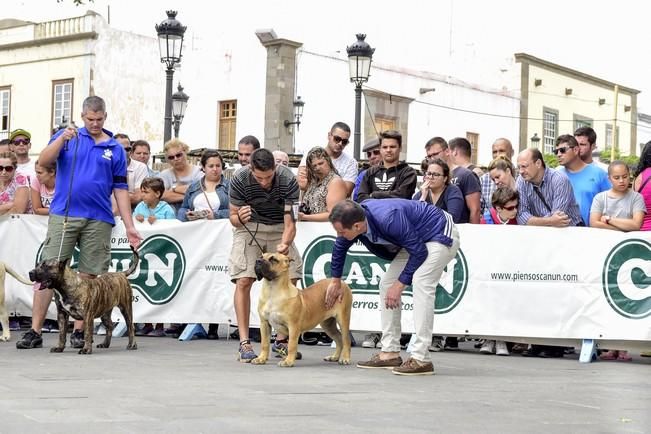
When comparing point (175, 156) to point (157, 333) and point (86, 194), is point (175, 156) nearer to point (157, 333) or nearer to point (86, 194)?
point (157, 333)

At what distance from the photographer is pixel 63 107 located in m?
44.2

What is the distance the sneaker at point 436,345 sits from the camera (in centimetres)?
1141

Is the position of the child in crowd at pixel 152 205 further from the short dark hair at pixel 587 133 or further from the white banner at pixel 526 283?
the short dark hair at pixel 587 133

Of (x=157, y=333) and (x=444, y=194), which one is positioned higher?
(x=444, y=194)

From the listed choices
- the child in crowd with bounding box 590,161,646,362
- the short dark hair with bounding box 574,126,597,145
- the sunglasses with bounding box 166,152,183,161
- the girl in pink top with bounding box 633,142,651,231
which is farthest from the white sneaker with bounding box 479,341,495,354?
the sunglasses with bounding box 166,152,183,161

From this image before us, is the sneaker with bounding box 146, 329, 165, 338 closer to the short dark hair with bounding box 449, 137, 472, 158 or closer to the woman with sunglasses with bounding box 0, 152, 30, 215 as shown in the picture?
the woman with sunglasses with bounding box 0, 152, 30, 215

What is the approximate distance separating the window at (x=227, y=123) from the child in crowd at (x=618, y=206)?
3121 centimetres

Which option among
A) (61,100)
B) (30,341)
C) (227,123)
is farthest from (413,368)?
(61,100)

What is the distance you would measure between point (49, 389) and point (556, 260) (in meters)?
5.66

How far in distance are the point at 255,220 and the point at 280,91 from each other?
2898 cm

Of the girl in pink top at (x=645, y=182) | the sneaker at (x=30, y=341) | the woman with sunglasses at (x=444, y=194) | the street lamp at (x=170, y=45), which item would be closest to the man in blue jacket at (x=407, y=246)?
the woman with sunglasses at (x=444, y=194)

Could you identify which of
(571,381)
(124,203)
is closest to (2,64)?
(124,203)

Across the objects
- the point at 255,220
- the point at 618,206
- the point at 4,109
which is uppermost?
the point at 4,109

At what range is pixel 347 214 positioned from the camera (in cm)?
845
